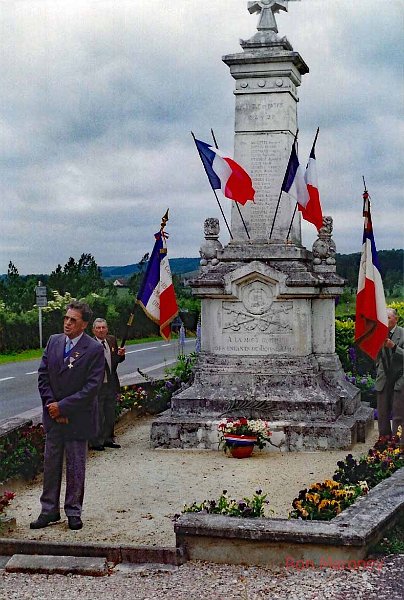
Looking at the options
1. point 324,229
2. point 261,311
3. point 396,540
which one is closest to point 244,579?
point 396,540

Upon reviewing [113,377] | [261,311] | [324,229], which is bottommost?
[113,377]

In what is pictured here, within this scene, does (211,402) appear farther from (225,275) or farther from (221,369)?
(225,275)

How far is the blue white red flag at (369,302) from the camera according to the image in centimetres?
995

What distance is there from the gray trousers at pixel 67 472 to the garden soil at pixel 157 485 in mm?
180

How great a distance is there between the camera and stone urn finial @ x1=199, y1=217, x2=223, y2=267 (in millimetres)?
11633

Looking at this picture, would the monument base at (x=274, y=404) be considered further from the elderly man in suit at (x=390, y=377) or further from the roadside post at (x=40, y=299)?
the roadside post at (x=40, y=299)

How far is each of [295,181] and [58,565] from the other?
20.9 feet

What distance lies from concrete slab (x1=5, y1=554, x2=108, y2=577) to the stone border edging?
22.5 inches

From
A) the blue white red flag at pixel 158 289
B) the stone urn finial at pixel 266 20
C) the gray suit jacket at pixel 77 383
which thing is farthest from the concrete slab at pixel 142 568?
the stone urn finial at pixel 266 20

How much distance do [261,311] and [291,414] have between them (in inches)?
55.2

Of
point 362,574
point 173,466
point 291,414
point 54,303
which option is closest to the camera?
point 362,574

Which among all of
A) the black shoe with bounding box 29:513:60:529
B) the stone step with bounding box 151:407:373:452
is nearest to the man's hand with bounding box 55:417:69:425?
the black shoe with bounding box 29:513:60:529

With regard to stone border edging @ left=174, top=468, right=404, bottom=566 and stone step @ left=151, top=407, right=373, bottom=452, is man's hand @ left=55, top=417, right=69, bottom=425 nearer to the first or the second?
stone border edging @ left=174, top=468, right=404, bottom=566

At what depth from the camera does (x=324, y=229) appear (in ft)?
38.4
